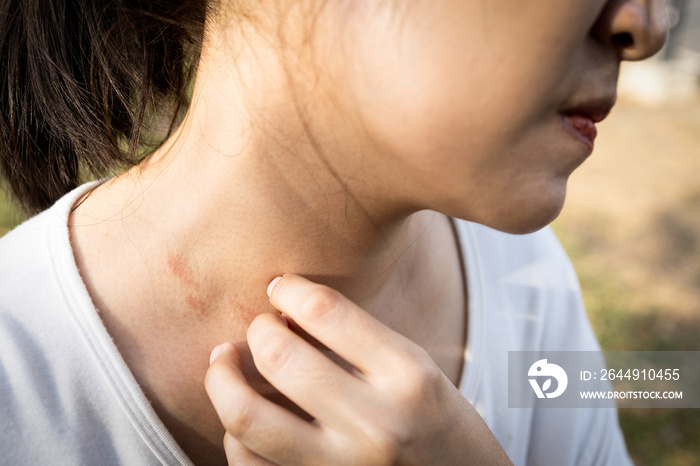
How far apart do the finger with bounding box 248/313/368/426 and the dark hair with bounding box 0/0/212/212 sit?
417mm

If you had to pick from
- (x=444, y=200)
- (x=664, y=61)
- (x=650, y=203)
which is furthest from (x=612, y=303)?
(x=664, y=61)

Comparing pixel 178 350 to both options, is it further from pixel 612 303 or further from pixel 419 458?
pixel 612 303

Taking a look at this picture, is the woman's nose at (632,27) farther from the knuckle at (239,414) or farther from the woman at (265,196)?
the knuckle at (239,414)

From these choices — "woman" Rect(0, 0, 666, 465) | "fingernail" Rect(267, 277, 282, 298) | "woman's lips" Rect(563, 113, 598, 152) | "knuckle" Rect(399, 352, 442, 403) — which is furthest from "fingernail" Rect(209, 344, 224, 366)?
"woman's lips" Rect(563, 113, 598, 152)

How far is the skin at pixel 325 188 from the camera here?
75cm

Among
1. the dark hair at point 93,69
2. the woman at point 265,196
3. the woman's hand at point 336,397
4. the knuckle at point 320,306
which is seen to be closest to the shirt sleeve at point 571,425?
the woman at point 265,196

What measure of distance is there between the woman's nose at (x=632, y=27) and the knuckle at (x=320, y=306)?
0.48 meters

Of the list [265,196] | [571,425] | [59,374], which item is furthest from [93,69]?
[571,425]

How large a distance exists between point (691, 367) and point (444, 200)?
2.49 meters

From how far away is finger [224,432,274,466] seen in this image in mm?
834

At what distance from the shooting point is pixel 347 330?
84 cm

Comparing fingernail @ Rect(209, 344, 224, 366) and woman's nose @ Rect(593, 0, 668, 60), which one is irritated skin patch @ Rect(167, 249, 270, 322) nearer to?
fingernail @ Rect(209, 344, 224, 366)

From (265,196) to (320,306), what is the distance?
0.59 ft

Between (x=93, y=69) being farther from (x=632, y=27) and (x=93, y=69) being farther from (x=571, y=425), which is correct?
(x=571, y=425)
